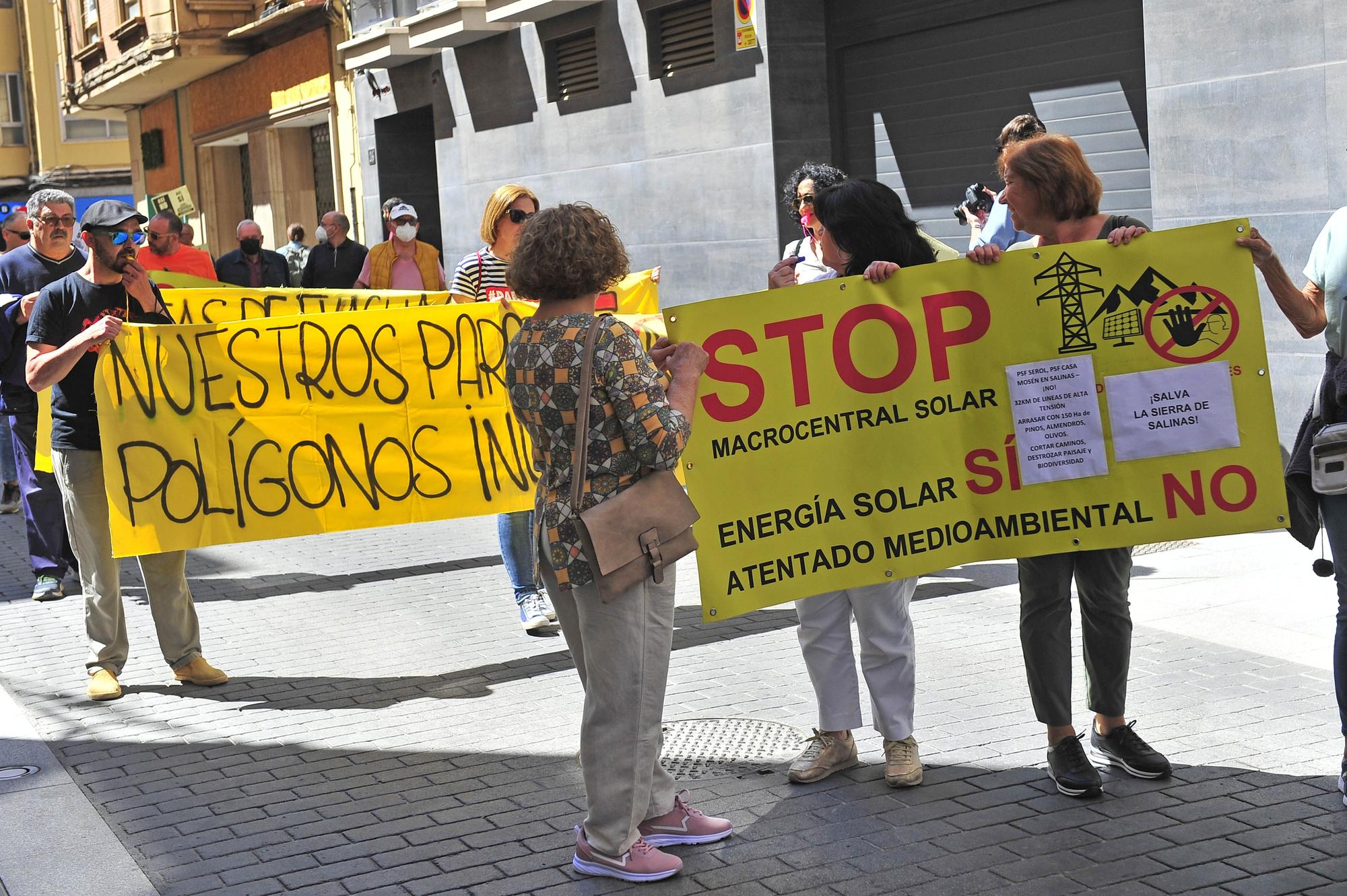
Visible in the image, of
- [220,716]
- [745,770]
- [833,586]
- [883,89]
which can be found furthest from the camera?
[883,89]

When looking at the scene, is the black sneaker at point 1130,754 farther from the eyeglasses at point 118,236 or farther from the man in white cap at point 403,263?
the man in white cap at point 403,263

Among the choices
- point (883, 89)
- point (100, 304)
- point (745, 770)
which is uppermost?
point (883, 89)

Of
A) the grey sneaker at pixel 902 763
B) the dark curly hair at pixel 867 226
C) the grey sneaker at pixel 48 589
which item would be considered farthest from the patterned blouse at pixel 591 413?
the grey sneaker at pixel 48 589

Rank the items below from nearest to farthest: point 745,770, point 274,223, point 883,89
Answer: point 745,770, point 883,89, point 274,223

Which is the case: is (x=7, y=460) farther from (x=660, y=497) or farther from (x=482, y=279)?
(x=660, y=497)

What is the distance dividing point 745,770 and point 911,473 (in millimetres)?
1158

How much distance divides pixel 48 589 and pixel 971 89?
784 cm

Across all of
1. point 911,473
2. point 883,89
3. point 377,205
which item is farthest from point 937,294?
point 377,205

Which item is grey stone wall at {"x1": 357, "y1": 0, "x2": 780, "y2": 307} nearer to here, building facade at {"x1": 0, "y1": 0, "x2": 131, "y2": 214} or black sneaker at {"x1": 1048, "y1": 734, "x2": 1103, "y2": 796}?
black sneaker at {"x1": 1048, "y1": 734, "x2": 1103, "y2": 796}

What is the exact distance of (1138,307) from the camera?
489 cm

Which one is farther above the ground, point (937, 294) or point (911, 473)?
point (937, 294)

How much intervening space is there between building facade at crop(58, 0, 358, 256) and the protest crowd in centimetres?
1804

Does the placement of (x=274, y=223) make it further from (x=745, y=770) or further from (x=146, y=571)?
(x=745, y=770)

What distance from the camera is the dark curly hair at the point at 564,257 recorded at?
13.8 feet
